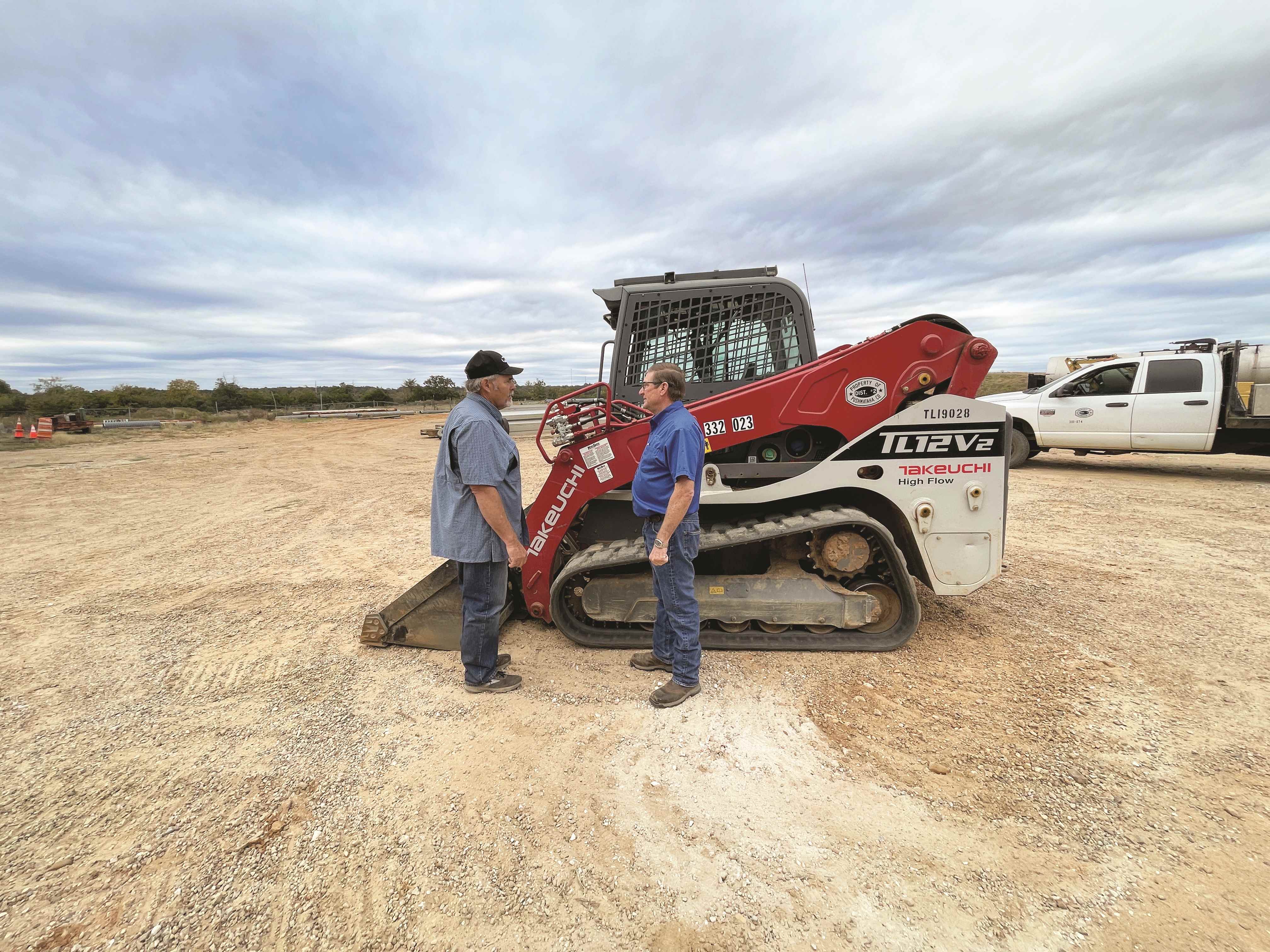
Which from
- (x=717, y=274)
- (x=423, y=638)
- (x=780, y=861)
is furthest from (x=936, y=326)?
(x=423, y=638)

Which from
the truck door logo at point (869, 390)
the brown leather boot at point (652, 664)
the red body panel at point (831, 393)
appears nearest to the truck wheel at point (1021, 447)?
the red body panel at point (831, 393)

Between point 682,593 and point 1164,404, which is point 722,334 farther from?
point 1164,404

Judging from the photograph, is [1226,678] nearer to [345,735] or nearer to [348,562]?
[345,735]

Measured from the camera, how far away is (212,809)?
7.22ft

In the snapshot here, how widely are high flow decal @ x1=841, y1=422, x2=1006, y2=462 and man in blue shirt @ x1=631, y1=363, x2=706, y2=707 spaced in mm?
1180

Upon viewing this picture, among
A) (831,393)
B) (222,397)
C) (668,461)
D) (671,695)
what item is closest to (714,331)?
(831,393)

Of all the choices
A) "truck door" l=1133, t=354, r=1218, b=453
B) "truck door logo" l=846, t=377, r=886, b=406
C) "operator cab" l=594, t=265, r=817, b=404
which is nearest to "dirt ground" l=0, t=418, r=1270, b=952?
"truck door logo" l=846, t=377, r=886, b=406

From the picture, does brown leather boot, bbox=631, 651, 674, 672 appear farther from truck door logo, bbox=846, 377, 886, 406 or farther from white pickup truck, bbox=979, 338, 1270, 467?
white pickup truck, bbox=979, 338, 1270, 467

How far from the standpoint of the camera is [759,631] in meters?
3.47

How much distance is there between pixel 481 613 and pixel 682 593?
3.65ft

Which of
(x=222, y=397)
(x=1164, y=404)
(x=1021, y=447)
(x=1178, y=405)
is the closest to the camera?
(x=1178, y=405)

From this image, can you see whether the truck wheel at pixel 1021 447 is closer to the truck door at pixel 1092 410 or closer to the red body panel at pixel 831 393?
the truck door at pixel 1092 410

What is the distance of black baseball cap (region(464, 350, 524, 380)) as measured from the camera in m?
2.81

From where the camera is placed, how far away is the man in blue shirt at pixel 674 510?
2641mm
